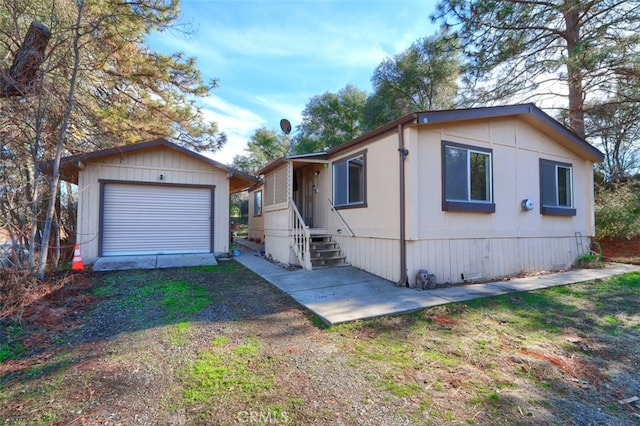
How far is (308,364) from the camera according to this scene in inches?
110

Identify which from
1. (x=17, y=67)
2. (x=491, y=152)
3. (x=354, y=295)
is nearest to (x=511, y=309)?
(x=354, y=295)

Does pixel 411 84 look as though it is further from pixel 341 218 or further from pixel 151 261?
pixel 151 261

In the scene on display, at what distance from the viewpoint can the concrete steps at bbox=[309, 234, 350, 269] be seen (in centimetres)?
739

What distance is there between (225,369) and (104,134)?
8.73 meters

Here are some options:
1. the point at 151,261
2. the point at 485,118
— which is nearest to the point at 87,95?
the point at 151,261

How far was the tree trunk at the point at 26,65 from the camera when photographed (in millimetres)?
4194

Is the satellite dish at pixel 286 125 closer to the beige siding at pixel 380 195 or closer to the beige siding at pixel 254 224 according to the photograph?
the beige siding at pixel 254 224

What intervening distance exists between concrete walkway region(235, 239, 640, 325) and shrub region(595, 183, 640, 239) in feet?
11.4

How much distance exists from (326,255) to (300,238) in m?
0.82

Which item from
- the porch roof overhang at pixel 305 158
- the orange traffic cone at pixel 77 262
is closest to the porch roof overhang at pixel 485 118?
the porch roof overhang at pixel 305 158

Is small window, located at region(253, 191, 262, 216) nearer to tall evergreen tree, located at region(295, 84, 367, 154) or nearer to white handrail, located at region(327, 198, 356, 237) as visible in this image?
white handrail, located at region(327, 198, 356, 237)

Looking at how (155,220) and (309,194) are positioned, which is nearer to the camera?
(155,220)

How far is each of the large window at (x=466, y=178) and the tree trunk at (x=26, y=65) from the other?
6.68m

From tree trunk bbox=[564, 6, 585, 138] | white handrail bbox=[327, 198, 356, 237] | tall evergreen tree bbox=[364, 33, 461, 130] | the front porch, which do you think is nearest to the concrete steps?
the front porch
